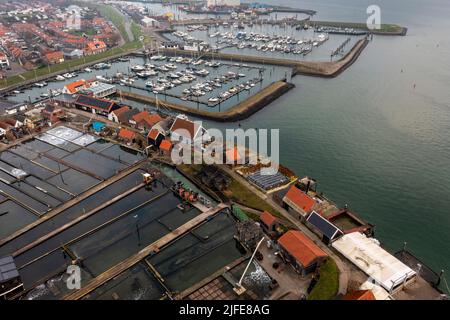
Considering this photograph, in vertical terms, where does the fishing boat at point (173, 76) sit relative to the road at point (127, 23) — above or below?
below

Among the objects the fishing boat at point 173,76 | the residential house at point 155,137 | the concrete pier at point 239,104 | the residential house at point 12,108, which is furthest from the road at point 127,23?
the residential house at point 155,137

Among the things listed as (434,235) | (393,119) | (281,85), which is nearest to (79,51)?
(281,85)

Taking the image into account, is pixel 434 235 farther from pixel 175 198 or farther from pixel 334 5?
pixel 334 5

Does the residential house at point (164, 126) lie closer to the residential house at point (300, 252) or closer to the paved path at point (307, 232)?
the paved path at point (307, 232)

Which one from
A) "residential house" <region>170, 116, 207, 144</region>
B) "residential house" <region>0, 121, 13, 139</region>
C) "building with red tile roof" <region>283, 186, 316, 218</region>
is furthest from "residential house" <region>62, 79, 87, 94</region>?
"building with red tile roof" <region>283, 186, 316, 218</region>

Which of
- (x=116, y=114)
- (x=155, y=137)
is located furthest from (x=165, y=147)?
(x=116, y=114)

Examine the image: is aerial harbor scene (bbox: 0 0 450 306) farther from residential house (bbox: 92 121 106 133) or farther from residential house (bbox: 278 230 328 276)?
residential house (bbox: 92 121 106 133)
